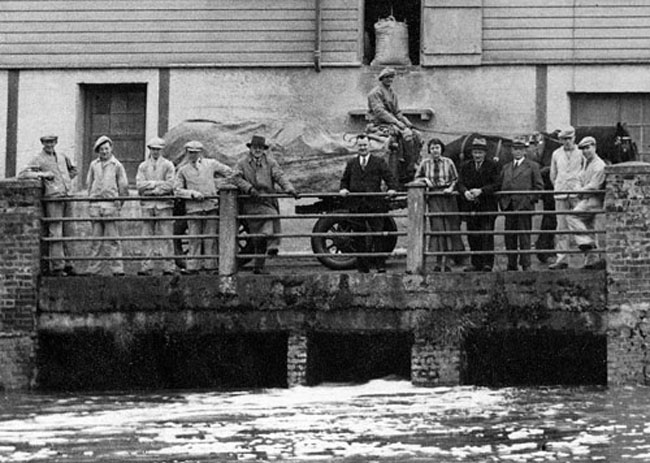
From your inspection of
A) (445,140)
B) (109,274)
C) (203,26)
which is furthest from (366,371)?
(203,26)

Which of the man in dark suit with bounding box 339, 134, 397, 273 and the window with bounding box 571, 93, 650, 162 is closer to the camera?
the man in dark suit with bounding box 339, 134, 397, 273

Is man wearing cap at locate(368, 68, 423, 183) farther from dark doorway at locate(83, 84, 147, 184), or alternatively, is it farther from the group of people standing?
dark doorway at locate(83, 84, 147, 184)

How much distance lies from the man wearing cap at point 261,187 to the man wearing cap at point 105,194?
1461mm

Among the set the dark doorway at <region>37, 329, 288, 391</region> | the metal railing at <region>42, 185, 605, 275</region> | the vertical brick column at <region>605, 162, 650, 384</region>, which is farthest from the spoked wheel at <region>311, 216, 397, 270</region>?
the vertical brick column at <region>605, 162, 650, 384</region>

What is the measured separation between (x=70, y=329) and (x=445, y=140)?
8.36 m

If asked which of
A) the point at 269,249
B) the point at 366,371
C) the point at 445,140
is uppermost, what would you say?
the point at 445,140

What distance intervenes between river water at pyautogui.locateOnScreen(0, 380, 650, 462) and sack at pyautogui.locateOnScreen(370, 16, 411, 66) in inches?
351

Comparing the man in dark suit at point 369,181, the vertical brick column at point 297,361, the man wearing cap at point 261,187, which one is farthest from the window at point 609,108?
the vertical brick column at point 297,361

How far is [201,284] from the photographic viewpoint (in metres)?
20.8

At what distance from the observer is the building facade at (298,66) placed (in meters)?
27.9

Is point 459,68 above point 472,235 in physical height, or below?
above

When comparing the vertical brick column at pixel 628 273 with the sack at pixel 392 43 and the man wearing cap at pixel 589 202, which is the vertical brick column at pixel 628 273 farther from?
the sack at pixel 392 43

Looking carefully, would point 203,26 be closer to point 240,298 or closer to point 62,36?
point 62,36

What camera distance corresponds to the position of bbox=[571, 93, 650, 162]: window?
28000 mm
